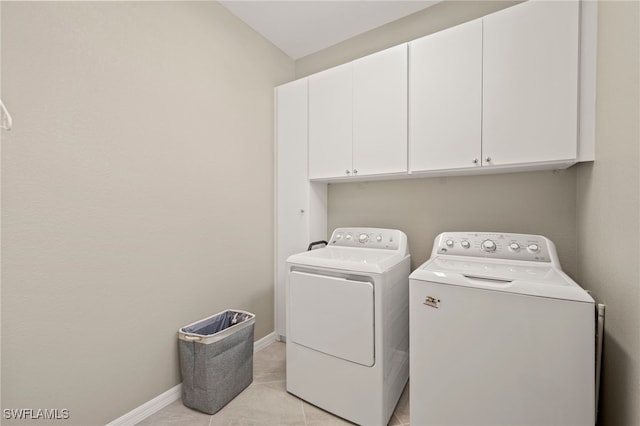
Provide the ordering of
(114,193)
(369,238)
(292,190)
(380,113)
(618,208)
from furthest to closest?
1. (292,190)
2. (369,238)
3. (380,113)
4. (114,193)
5. (618,208)

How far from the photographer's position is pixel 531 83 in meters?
1.44

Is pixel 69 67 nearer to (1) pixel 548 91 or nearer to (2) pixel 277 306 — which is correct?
(2) pixel 277 306

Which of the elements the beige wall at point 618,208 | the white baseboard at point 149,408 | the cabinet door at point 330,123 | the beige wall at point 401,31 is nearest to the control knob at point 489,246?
the beige wall at point 618,208

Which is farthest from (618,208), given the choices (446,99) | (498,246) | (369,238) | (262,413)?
(262,413)

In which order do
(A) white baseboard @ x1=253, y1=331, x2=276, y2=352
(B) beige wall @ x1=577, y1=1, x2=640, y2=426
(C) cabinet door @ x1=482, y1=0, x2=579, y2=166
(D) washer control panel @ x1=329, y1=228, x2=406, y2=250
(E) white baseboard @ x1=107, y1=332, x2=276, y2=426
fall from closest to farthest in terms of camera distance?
(B) beige wall @ x1=577, y1=1, x2=640, y2=426 → (C) cabinet door @ x1=482, y1=0, x2=579, y2=166 → (E) white baseboard @ x1=107, y1=332, x2=276, y2=426 → (D) washer control panel @ x1=329, y1=228, x2=406, y2=250 → (A) white baseboard @ x1=253, y1=331, x2=276, y2=352

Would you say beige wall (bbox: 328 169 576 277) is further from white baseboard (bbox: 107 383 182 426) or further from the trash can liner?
white baseboard (bbox: 107 383 182 426)

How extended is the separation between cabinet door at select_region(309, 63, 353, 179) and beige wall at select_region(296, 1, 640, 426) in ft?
1.23

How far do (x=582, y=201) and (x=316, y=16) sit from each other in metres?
2.20

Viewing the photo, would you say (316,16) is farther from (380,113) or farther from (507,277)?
(507,277)

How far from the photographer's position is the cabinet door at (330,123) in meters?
2.05

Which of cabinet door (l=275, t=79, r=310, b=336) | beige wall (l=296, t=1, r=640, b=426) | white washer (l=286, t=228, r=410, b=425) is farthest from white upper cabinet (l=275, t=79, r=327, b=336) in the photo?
white washer (l=286, t=228, r=410, b=425)

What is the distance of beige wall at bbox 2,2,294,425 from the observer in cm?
116

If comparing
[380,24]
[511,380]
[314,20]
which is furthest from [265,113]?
[511,380]

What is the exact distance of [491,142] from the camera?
1.55 m
